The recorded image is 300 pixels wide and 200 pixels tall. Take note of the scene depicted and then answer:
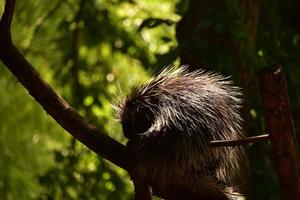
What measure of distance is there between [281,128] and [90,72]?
2.33m

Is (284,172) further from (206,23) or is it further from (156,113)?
(206,23)

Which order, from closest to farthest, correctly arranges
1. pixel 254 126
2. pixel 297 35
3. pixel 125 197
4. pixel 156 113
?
pixel 156 113, pixel 254 126, pixel 297 35, pixel 125 197

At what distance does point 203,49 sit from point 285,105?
1231mm

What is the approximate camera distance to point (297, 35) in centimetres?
304

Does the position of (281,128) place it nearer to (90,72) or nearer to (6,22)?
(6,22)

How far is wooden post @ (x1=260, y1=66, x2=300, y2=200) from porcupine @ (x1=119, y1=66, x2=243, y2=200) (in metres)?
0.18

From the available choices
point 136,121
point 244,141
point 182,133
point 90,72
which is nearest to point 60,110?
point 136,121

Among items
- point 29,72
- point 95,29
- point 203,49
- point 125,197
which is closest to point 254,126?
point 203,49

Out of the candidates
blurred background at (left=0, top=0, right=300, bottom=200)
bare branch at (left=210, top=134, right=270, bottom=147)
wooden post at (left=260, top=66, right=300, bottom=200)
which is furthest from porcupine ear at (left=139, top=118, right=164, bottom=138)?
blurred background at (left=0, top=0, right=300, bottom=200)

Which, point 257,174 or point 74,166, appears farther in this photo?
point 74,166

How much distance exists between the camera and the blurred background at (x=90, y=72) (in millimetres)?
2715

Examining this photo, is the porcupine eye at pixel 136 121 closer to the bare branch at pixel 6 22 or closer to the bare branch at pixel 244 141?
the bare branch at pixel 244 141

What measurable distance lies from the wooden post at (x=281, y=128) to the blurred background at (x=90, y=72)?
131cm

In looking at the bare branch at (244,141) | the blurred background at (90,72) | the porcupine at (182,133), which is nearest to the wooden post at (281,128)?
the bare branch at (244,141)
